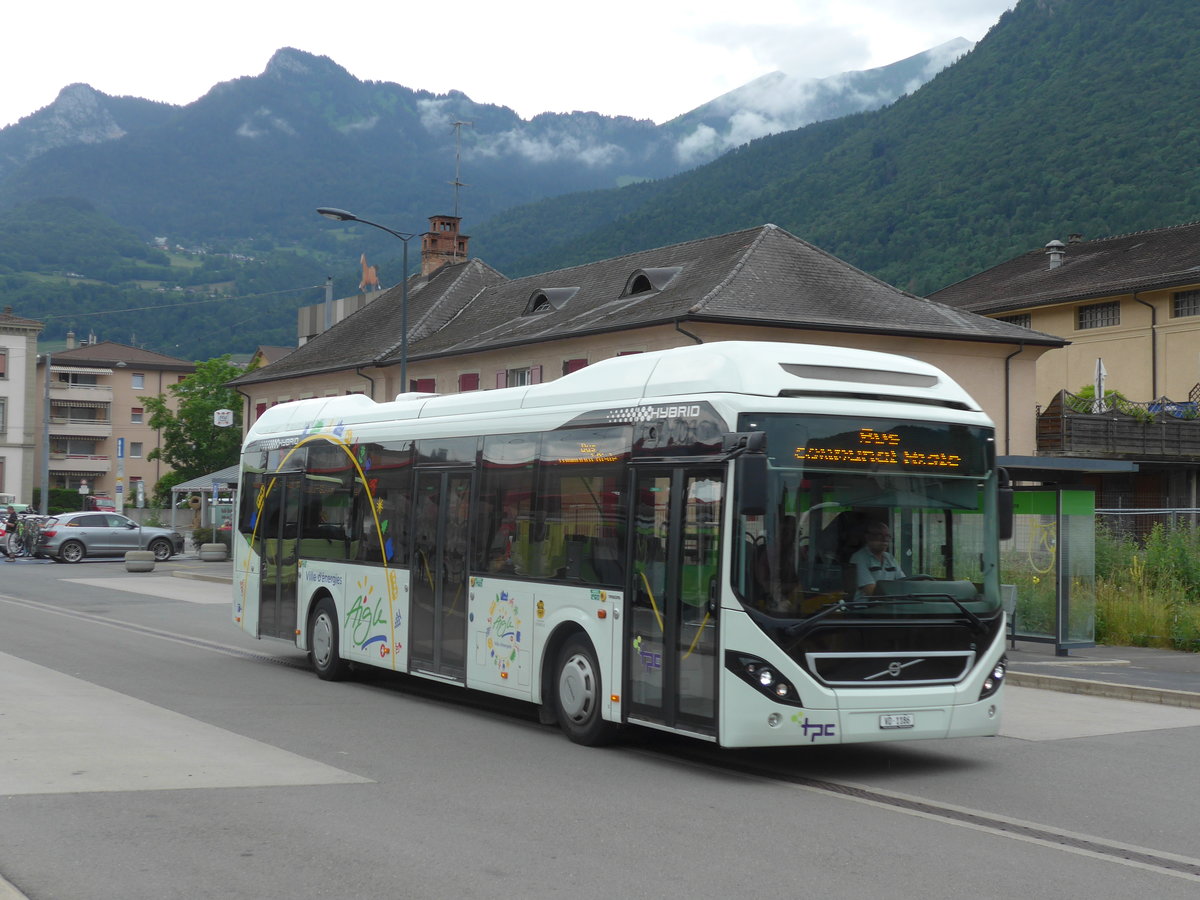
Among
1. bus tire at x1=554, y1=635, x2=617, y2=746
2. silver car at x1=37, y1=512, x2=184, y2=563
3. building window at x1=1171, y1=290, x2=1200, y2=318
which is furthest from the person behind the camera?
building window at x1=1171, y1=290, x2=1200, y2=318

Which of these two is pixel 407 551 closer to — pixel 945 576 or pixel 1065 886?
pixel 945 576

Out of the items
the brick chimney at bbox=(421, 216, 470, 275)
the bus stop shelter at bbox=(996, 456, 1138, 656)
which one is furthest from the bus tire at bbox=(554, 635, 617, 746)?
the brick chimney at bbox=(421, 216, 470, 275)

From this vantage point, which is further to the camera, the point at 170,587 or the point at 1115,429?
the point at 1115,429

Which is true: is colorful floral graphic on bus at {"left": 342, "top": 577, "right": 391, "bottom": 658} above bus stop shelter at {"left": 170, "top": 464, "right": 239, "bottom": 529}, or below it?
below

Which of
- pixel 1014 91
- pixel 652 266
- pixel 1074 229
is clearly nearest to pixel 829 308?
pixel 652 266

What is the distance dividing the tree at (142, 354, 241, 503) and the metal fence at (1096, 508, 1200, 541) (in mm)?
71823

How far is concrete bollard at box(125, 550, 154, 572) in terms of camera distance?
4075 cm

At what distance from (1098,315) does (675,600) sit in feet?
160

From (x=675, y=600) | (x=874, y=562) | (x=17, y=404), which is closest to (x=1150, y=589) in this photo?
(x=874, y=562)

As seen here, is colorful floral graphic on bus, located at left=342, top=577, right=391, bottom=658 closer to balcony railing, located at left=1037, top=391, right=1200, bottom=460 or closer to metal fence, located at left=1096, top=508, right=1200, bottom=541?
metal fence, located at left=1096, top=508, right=1200, bottom=541

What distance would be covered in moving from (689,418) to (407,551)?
4511 mm

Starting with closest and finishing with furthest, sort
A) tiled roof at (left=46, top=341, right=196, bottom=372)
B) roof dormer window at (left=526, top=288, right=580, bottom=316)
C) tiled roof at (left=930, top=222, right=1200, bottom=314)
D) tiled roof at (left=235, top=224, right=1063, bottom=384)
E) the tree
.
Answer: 1. tiled roof at (left=235, top=224, right=1063, bottom=384)
2. roof dormer window at (left=526, top=288, right=580, bottom=316)
3. tiled roof at (left=930, top=222, right=1200, bottom=314)
4. the tree
5. tiled roof at (left=46, top=341, right=196, bottom=372)

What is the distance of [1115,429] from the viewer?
40.0m

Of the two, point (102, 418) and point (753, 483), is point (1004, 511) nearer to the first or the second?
point (753, 483)
